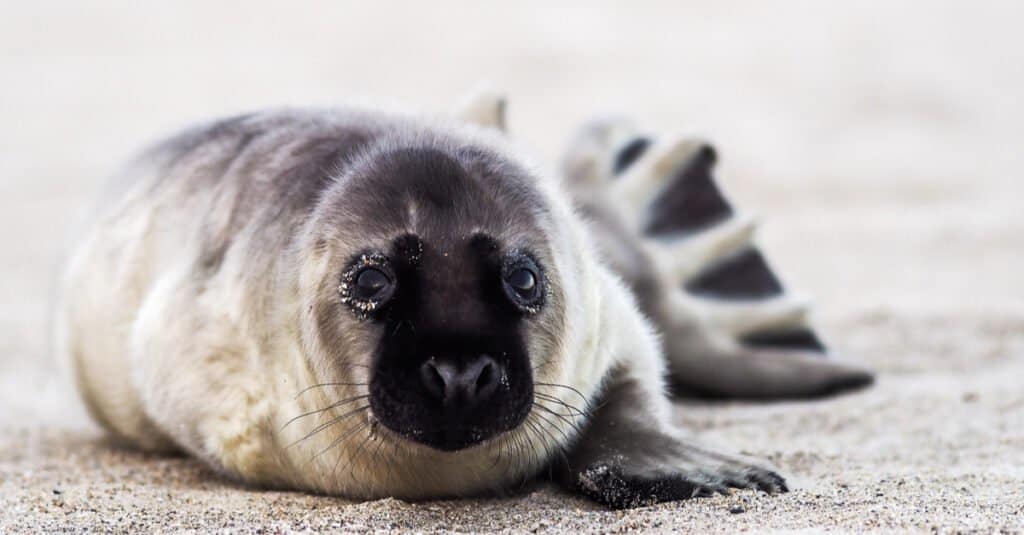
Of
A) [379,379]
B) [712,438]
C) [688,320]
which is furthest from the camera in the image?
[688,320]

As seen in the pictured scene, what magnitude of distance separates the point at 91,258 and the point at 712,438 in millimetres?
2113

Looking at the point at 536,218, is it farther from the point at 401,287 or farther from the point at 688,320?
the point at 688,320

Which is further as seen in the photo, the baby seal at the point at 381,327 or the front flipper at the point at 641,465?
the front flipper at the point at 641,465

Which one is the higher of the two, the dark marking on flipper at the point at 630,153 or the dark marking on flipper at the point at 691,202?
the dark marking on flipper at the point at 630,153

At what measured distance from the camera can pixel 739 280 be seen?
5.50 meters

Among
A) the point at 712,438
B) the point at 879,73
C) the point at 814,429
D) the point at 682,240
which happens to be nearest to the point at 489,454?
the point at 712,438

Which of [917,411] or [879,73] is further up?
[879,73]

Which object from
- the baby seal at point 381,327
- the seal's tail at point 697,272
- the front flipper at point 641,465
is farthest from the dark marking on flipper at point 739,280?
the front flipper at point 641,465

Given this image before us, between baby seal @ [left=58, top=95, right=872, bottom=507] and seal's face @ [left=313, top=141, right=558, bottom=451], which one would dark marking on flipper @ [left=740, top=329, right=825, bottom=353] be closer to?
baby seal @ [left=58, top=95, right=872, bottom=507]

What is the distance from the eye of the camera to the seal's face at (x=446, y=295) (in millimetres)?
2996

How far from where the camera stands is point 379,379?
3.11 meters

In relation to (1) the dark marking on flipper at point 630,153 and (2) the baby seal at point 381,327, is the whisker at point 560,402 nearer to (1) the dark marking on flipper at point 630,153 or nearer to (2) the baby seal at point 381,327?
(2) the baby seal at point 381,327

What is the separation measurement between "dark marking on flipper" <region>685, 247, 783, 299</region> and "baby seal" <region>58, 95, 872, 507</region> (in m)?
1.12

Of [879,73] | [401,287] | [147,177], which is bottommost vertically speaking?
[401,287]
